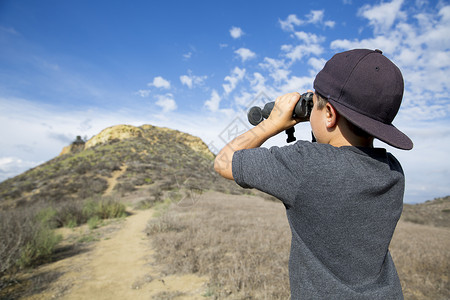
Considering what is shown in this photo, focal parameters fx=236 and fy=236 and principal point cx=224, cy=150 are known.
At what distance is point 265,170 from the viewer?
92 cm

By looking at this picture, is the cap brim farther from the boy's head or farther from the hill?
the hill

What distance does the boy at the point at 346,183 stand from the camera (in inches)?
32.9

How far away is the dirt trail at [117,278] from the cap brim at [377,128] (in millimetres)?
3659

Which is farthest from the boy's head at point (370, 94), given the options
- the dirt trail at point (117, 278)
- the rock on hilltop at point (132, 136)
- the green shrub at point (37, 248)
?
the rock on hilltop at point (132, 136)

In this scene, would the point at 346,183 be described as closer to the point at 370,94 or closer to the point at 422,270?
the point at 370,94

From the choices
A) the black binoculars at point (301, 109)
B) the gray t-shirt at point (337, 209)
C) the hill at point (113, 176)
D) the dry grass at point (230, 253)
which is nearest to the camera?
the gray t-shirt at point (337, 209)

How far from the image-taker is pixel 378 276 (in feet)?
3.02

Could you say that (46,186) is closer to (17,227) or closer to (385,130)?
(17,227)

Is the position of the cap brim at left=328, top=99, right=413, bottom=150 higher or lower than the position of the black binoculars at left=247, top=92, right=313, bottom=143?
lower

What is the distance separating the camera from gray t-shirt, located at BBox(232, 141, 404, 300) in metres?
0.83

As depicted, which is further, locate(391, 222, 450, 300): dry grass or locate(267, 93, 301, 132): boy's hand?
locate(391, 222, 450, 300): dry grass

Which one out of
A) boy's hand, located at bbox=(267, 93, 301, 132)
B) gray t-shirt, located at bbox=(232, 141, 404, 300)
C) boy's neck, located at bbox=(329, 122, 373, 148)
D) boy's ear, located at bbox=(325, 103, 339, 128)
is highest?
boy's hand, located at bbox=(267, 93, 301, 132)

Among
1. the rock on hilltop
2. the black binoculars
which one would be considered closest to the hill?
the rock on hilltop

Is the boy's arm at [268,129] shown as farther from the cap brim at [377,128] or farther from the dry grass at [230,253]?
the dry grass at [230,253]
